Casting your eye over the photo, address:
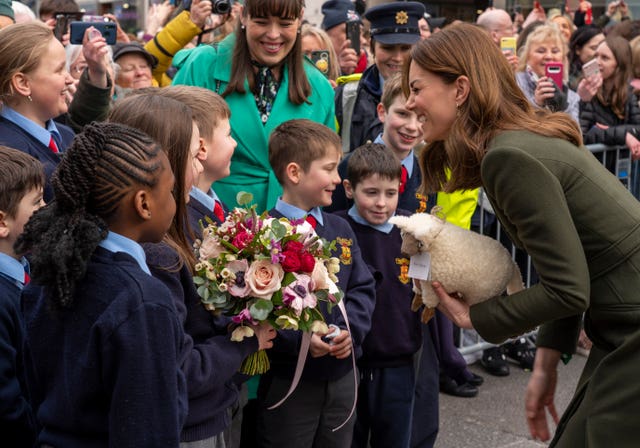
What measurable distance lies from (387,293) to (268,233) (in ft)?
5.16

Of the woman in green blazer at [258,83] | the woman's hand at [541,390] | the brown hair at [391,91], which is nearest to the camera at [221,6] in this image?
the woman in green blazer at [258,83]

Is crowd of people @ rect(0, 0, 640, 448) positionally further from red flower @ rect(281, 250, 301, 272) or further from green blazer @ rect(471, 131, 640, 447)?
red flower @ rect(281, 250, 301, 272)

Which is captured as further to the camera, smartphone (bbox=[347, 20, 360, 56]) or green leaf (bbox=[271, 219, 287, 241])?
smartphone (bbox=[347, 20, 360, 56])

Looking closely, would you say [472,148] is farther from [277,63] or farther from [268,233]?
[277,63]

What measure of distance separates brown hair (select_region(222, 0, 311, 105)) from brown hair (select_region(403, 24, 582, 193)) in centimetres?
179

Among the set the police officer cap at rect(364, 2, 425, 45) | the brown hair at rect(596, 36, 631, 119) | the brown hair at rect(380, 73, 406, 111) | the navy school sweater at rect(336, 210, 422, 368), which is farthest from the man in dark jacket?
the brown hair at rect(596, 36, 631, 119)

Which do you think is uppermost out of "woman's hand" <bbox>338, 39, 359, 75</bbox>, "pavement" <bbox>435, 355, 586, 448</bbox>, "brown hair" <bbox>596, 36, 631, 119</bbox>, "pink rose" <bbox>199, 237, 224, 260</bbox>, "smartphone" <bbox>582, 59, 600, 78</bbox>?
"pink rose" <bbox>199, 237, 224, 260</bbox>

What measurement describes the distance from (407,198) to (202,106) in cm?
182

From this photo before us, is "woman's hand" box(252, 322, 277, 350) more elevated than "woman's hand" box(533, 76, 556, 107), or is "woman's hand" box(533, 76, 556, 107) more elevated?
"woman's hand" box(252, 322, 277, 350)

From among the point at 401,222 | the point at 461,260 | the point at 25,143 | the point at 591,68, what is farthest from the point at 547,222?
the point at 591,68

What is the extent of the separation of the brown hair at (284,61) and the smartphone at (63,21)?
213cm

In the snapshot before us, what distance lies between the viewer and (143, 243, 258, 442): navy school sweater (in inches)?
106

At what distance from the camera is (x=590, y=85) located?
7.97m

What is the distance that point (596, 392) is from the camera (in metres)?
2.70
